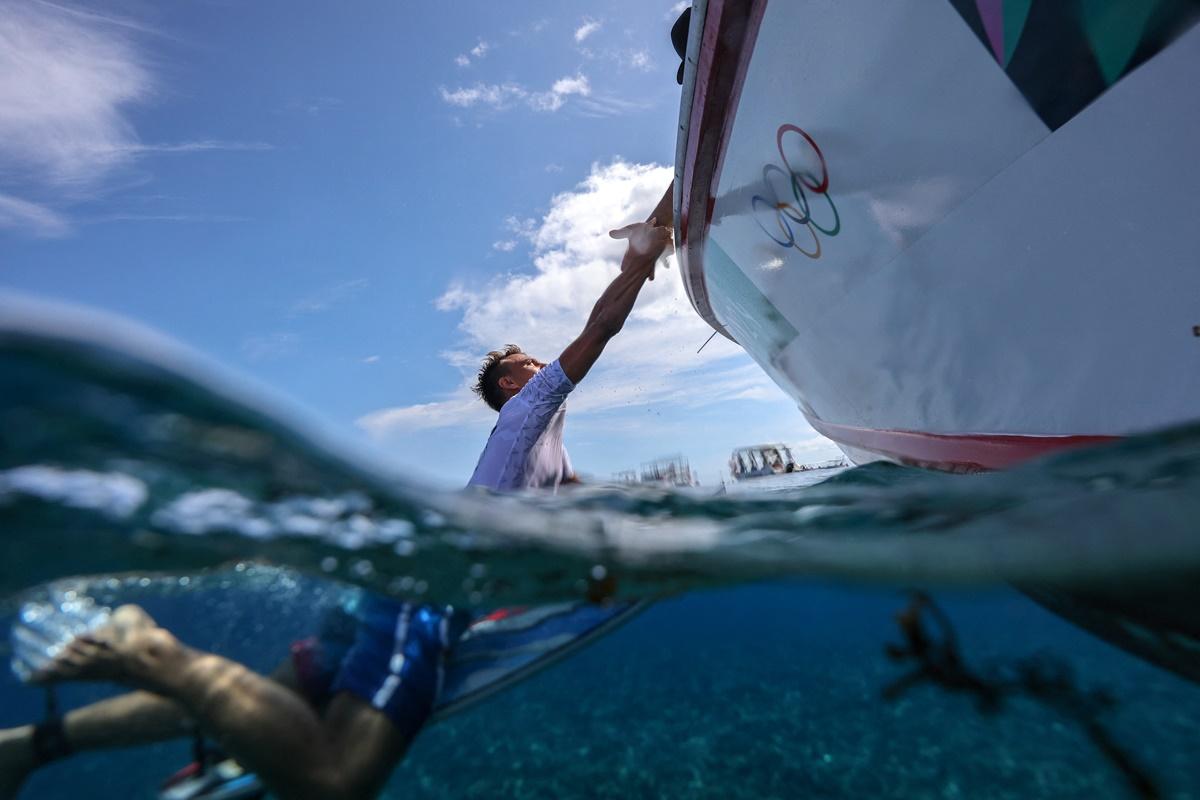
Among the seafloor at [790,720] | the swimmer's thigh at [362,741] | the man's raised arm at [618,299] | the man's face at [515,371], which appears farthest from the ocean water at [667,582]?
the man's face at [515,371]

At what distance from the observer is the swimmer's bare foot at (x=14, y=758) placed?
191cm

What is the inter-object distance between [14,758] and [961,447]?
495 cm

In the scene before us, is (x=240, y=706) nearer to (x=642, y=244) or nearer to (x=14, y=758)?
(x=14, y=758)

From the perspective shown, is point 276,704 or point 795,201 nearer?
point 276,704

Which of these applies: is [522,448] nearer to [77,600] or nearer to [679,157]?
[77,600]

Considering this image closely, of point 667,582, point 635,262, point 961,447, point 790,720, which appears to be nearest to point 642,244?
point 635,262

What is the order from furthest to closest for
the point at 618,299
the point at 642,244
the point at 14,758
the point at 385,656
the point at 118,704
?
the point at 642,244, the point at 618,299, the point at 385,656, the point at 118,704, the point at 14,758

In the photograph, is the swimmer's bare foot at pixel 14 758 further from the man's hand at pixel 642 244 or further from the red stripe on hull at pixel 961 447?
the red stripe on hull at pixel 961 447

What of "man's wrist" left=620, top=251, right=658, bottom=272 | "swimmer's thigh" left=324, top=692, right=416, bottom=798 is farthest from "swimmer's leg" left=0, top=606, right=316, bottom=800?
"man's wrist" left=620, top=251, right=658, bottom=272

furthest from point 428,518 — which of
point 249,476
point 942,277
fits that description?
point 942,277

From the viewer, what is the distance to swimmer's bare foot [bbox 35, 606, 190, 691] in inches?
80.4

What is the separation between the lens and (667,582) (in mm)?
2826

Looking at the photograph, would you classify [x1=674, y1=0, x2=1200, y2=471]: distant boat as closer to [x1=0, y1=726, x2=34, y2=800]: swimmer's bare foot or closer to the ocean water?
the ocean water

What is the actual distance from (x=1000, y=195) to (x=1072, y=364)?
936mm
